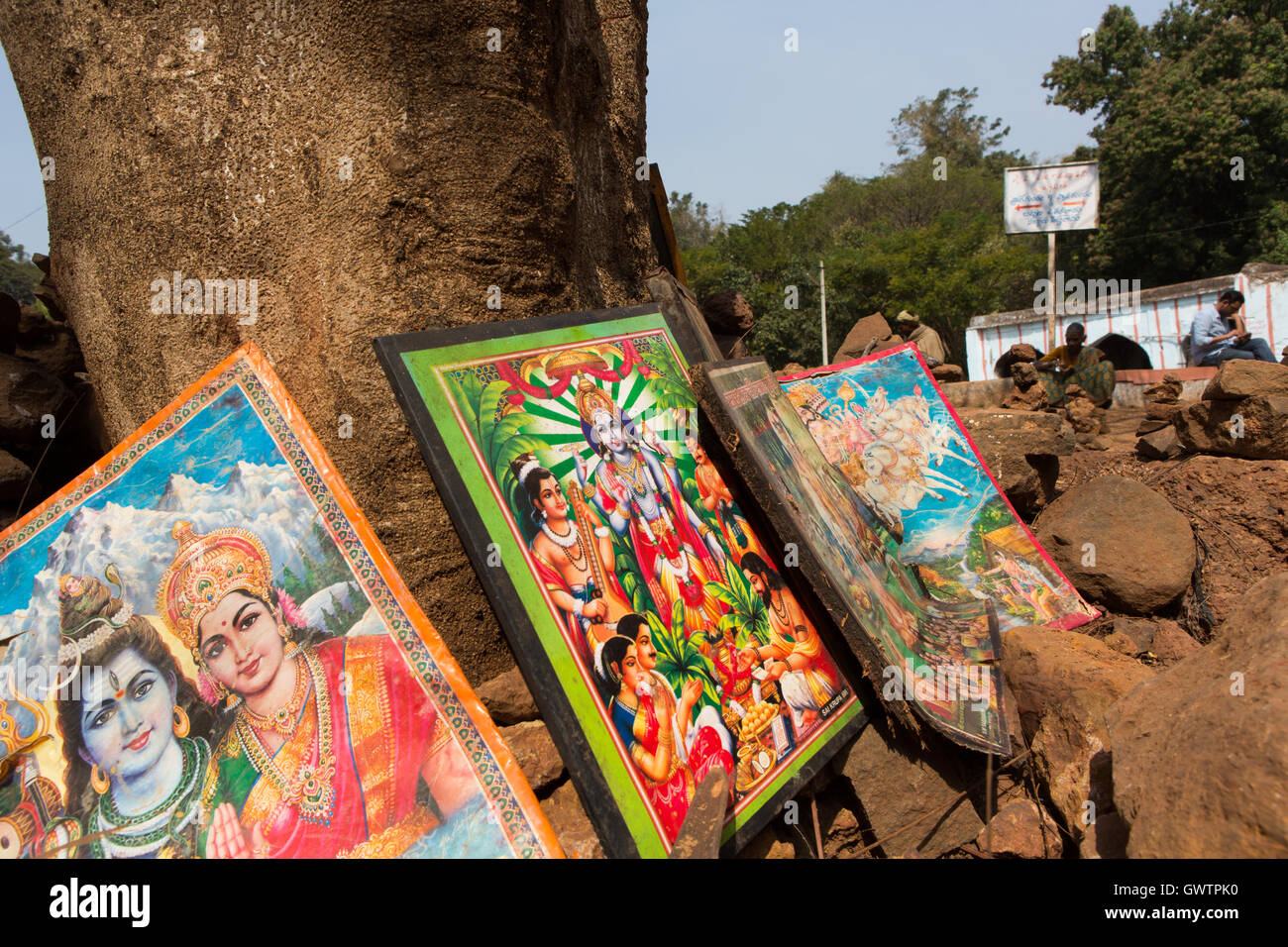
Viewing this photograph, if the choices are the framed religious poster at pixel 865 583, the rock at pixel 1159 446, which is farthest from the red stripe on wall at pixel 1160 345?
the framed religious poster at pixel 865 583

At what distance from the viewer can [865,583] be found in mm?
3064

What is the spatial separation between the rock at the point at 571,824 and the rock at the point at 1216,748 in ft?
3.81

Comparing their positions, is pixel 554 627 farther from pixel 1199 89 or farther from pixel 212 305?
pixel 1199 89

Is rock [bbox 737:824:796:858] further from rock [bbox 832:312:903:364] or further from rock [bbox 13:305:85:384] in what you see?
rock [bbox 832:312:903:364]

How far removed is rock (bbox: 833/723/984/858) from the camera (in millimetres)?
2484

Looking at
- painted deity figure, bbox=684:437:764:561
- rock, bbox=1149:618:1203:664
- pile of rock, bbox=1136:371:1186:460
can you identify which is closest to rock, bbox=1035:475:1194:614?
rock, bbox=1149:618:1203:664

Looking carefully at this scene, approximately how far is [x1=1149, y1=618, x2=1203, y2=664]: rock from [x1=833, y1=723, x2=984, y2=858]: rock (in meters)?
1.53

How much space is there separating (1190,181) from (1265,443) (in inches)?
844

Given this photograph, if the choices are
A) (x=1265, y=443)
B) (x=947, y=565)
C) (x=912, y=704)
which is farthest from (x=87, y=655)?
(x=1265, y=443)

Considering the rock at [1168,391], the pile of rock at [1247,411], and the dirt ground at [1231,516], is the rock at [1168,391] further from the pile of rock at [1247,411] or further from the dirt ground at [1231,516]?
the dirt ground at [1231,516]

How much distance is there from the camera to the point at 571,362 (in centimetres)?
263

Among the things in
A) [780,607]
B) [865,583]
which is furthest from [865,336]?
[780,607]

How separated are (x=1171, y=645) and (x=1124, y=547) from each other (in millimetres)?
713

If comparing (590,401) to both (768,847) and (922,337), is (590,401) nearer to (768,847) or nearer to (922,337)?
(768,847)
